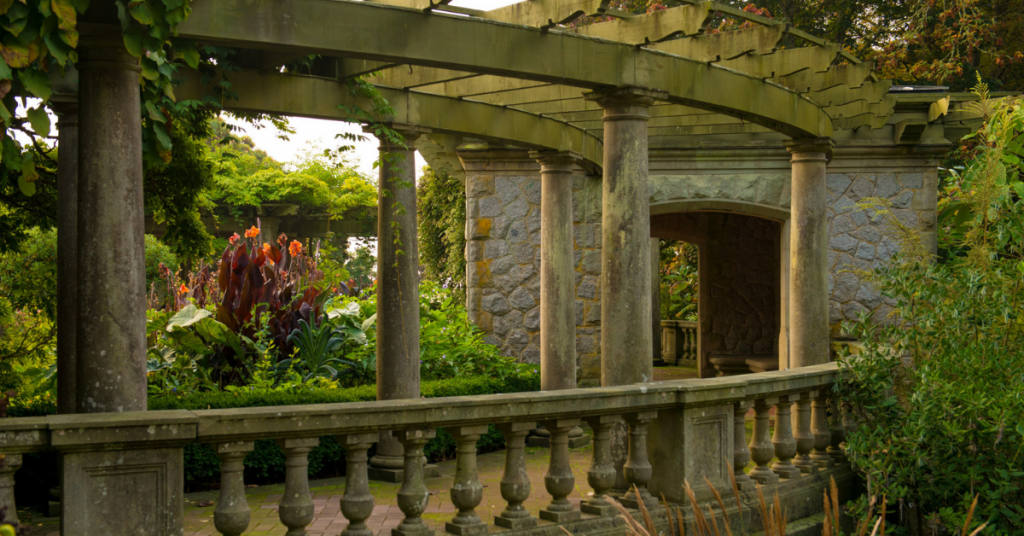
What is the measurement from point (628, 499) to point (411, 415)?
130cm

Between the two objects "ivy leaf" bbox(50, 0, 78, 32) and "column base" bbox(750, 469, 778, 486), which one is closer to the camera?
"ivy leaf" bbox(50, 0, 78, 32)

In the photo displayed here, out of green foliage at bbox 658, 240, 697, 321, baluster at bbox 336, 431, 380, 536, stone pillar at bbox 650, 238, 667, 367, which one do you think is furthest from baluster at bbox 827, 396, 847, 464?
green foliage at bbox 658, 240, 697, 321

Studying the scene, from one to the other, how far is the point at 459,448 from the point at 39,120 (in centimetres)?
208

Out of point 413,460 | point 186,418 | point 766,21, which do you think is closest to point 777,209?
point 766,21

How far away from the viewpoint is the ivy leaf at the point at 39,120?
3148mm

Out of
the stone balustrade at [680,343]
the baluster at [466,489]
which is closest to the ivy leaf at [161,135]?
the baluster at [466,489]

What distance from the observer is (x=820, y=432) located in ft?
17.9

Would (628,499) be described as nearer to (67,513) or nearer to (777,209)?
(67,513)

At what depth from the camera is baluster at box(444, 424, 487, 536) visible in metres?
3.60

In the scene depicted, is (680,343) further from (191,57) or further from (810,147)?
(191,57)

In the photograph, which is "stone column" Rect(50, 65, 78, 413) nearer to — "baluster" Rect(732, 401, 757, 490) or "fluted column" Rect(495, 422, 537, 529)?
"fluted column" Rect(495, 422, 537, 529)

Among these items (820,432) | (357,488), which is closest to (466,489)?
(357,488)

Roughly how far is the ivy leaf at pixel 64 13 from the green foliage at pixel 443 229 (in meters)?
8.69

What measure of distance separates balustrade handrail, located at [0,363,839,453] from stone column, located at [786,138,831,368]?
2775mm
